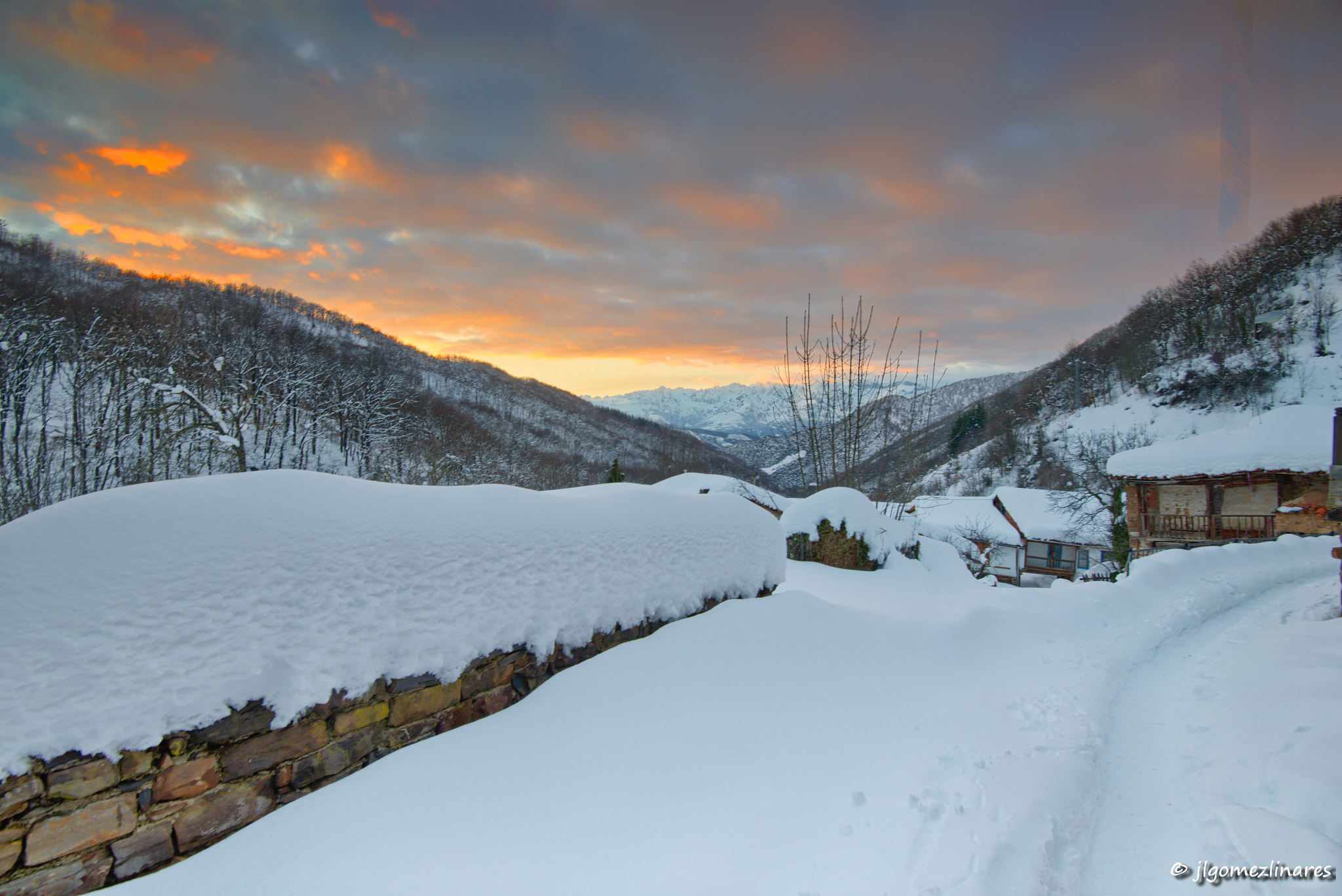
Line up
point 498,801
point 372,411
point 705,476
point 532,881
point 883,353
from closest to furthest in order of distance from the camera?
1. point 532,881
2. point 498,801
3. point 883,353
4. point 705,476
5. point 372,411

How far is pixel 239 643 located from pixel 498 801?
137 cm

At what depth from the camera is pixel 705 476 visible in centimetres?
2886

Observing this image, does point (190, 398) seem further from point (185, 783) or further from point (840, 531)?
point (840, 531)

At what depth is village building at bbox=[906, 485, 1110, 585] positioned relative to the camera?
29141mm

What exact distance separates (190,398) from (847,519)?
20670 mm

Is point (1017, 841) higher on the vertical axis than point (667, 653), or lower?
lower

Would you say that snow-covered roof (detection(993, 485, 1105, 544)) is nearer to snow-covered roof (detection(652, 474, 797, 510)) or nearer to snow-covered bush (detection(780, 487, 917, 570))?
snow-covered roof (detection(652, 474, 797, 510))

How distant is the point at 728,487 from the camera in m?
24.5

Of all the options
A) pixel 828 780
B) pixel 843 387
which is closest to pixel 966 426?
pixel 843 387

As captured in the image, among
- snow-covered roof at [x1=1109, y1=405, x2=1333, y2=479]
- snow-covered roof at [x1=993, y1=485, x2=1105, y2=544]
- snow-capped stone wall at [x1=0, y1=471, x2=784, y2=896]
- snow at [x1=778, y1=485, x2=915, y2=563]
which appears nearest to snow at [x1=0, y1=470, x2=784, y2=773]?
snow-capped stone wall at [x1=0, y1=471, x2=784, y2=896]

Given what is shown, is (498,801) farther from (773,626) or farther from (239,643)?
(773,626)

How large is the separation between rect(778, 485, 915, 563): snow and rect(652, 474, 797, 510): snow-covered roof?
8477mm

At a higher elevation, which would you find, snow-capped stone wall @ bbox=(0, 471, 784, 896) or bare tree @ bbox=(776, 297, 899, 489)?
bare tree @ bbox=(776, 297, 899, 489)

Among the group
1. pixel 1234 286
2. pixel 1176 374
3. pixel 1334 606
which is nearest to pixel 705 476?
pixel 1334 606
